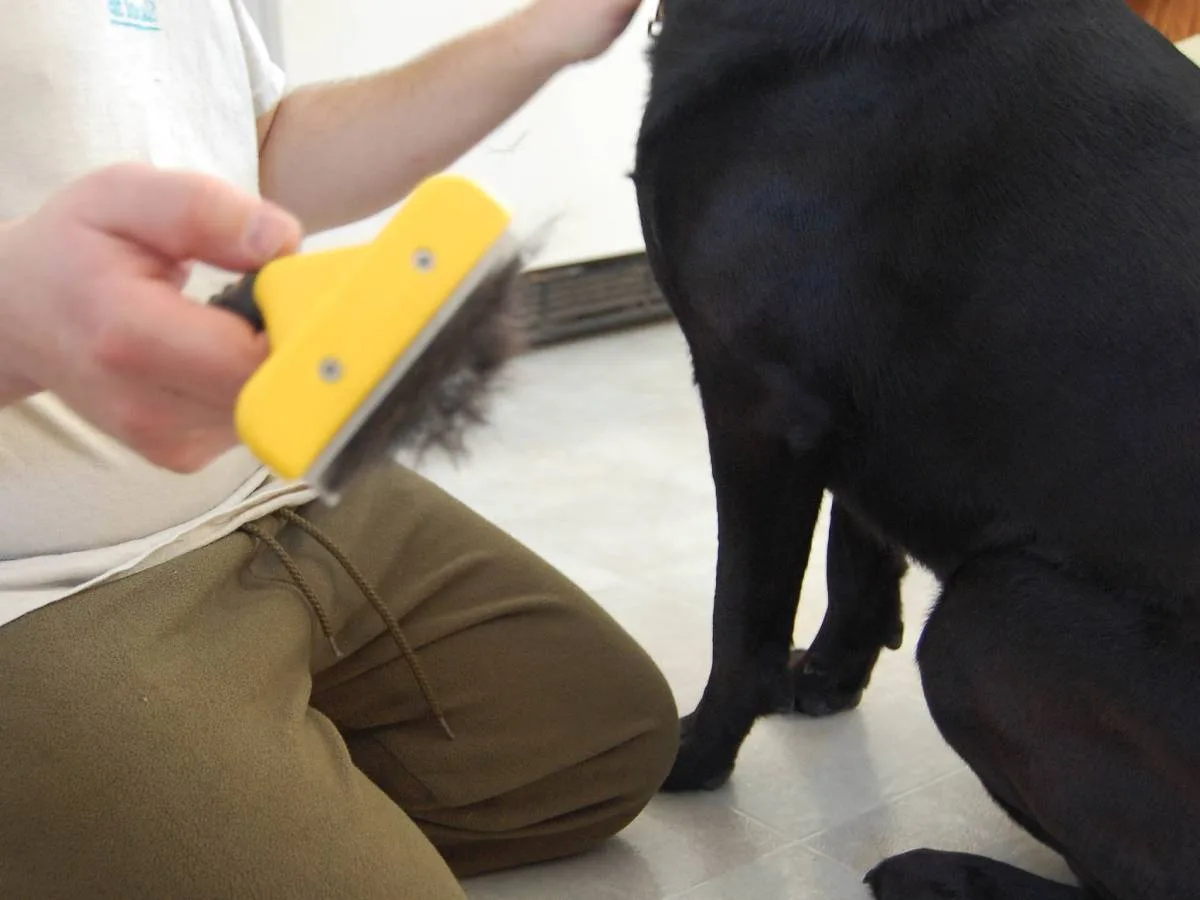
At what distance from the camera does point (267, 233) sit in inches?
22.0

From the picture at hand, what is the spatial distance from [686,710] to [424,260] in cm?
97

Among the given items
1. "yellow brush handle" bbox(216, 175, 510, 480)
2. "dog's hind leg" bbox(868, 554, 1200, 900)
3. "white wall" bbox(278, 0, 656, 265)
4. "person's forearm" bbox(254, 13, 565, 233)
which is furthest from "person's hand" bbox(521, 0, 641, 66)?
"white wall" bbox(278, 0, 656, 265)

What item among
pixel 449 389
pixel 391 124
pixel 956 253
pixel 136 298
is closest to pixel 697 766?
pixel 956 253

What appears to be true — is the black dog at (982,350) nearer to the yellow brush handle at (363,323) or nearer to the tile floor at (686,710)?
the tile floor at (686,710)

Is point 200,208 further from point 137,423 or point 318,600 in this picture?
point 318,600

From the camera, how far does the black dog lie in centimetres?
88

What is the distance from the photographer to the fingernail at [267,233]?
552mm

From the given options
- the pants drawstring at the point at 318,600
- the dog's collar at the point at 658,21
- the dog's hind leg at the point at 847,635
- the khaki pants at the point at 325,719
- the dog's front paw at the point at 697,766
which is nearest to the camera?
the khaki pants at the point at 325,719

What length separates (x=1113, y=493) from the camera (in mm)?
889

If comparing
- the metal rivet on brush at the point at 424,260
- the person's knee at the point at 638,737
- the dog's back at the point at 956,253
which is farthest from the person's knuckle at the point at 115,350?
the person's knee at the point at 638,737

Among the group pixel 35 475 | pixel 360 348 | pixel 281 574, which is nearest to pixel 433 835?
pixel 281 574

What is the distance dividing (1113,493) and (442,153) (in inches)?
25.9

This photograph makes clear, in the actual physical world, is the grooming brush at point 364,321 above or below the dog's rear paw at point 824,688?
above

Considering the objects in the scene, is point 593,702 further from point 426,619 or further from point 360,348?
point 360,348
